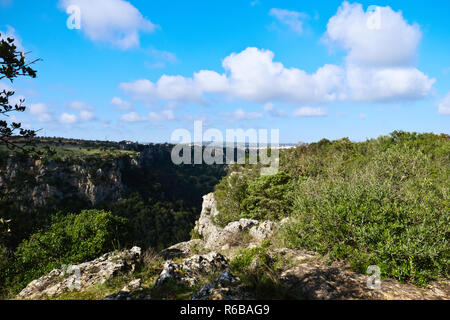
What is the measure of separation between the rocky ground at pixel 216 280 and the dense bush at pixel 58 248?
157 inches

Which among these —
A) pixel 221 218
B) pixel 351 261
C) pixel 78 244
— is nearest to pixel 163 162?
pixel 221 218

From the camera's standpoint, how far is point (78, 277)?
7.38 m

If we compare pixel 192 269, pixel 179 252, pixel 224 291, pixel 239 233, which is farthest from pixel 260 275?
pixel 179 252

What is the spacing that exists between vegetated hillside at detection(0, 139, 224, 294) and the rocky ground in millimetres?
2222

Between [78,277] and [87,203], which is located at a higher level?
[78,277]

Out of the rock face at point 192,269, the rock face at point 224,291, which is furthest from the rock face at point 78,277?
the rock face at point 224,291

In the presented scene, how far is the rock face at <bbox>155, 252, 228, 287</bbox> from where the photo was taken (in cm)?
642

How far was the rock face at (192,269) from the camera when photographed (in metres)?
6.42

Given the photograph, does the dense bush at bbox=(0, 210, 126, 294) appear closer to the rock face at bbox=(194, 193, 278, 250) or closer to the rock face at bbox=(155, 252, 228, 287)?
the rock face at bbox=(194, 193, 278, 250)

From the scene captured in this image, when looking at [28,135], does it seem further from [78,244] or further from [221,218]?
[221,218]

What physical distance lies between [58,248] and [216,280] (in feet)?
36.9

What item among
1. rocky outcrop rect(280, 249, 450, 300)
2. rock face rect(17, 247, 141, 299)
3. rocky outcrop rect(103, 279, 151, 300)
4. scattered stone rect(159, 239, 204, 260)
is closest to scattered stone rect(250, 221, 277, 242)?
scattered stone rect(159, 239, 204, 260)

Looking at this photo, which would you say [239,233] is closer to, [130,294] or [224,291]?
[130,294]
